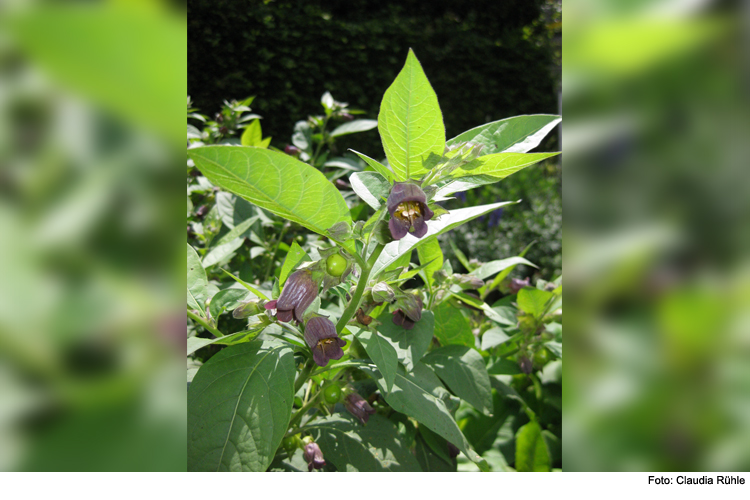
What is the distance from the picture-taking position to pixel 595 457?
35 cm

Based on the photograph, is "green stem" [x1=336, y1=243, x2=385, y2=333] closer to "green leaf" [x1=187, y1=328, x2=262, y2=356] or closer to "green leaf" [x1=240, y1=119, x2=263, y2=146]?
"green leaf" [x1=187, y1=328, x2=262, y2=356]

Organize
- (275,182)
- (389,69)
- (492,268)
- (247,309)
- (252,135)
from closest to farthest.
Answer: (275,182)
(247,309)
(492,268)
(252,135)
(389,69)

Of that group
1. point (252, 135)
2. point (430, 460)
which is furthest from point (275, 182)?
point (252, 135)

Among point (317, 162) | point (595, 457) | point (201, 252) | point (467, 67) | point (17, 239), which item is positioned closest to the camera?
point (17, 239)

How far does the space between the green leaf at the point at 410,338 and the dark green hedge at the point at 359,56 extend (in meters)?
3.61

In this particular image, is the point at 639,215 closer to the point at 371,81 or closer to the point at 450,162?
the point at 450,162

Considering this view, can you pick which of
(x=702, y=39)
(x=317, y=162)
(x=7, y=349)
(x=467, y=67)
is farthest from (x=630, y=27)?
(x=467, y=67)

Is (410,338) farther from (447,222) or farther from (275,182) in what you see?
(275,182)

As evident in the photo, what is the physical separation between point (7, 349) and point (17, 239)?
0.05m

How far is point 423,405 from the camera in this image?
0.61m

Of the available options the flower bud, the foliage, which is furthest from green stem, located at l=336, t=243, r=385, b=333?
the flower bud

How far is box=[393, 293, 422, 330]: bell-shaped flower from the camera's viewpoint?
0.64 m

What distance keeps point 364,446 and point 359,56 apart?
449cm

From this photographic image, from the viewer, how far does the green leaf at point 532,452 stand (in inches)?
27.5
